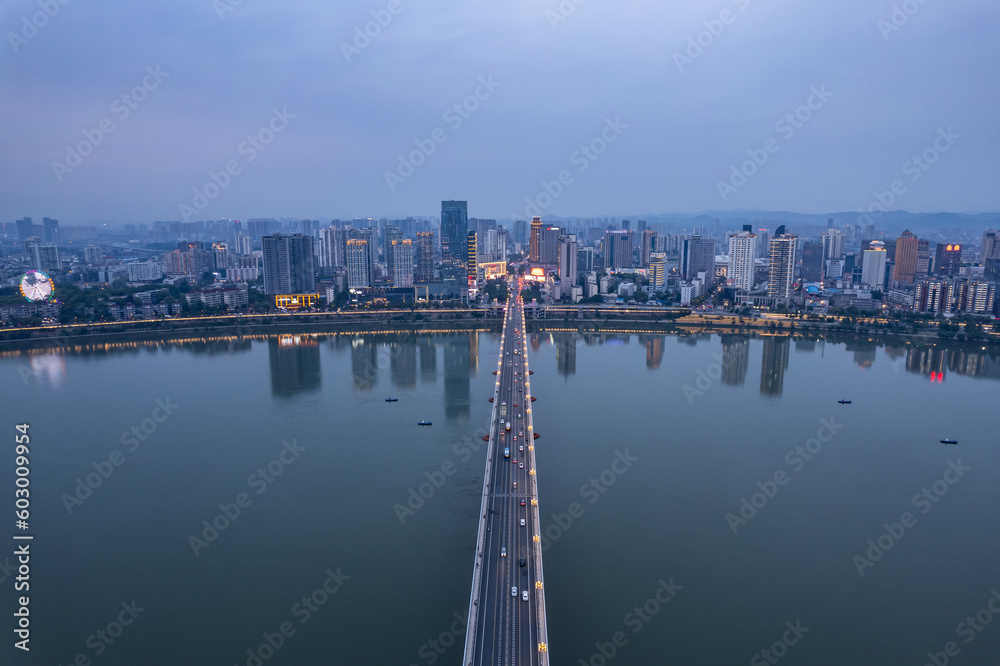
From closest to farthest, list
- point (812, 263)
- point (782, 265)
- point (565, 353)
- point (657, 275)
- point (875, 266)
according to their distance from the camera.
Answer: point (565, 353)
point (782, 265)
point (875, 266)
point (657, 275)
point (812, 263)

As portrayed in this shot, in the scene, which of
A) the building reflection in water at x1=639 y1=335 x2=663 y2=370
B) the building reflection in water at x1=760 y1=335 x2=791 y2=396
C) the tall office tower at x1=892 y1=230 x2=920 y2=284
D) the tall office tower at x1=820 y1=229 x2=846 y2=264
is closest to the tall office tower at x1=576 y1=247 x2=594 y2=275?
the tall office tower at x1=820 y1=229 x2=846 y2=264

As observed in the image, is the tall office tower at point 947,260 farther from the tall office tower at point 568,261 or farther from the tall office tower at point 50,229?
the tall office tower at point 50,229

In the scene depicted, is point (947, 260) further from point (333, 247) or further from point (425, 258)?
point (333, 247)

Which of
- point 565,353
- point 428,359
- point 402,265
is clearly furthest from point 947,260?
point 428,359

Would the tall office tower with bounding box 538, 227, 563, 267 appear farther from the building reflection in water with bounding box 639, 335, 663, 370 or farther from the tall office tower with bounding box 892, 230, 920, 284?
the building reflection in water with bounding box 639, 335, 663, 370

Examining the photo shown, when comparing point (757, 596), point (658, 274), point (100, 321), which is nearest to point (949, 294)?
point (658, 274)
